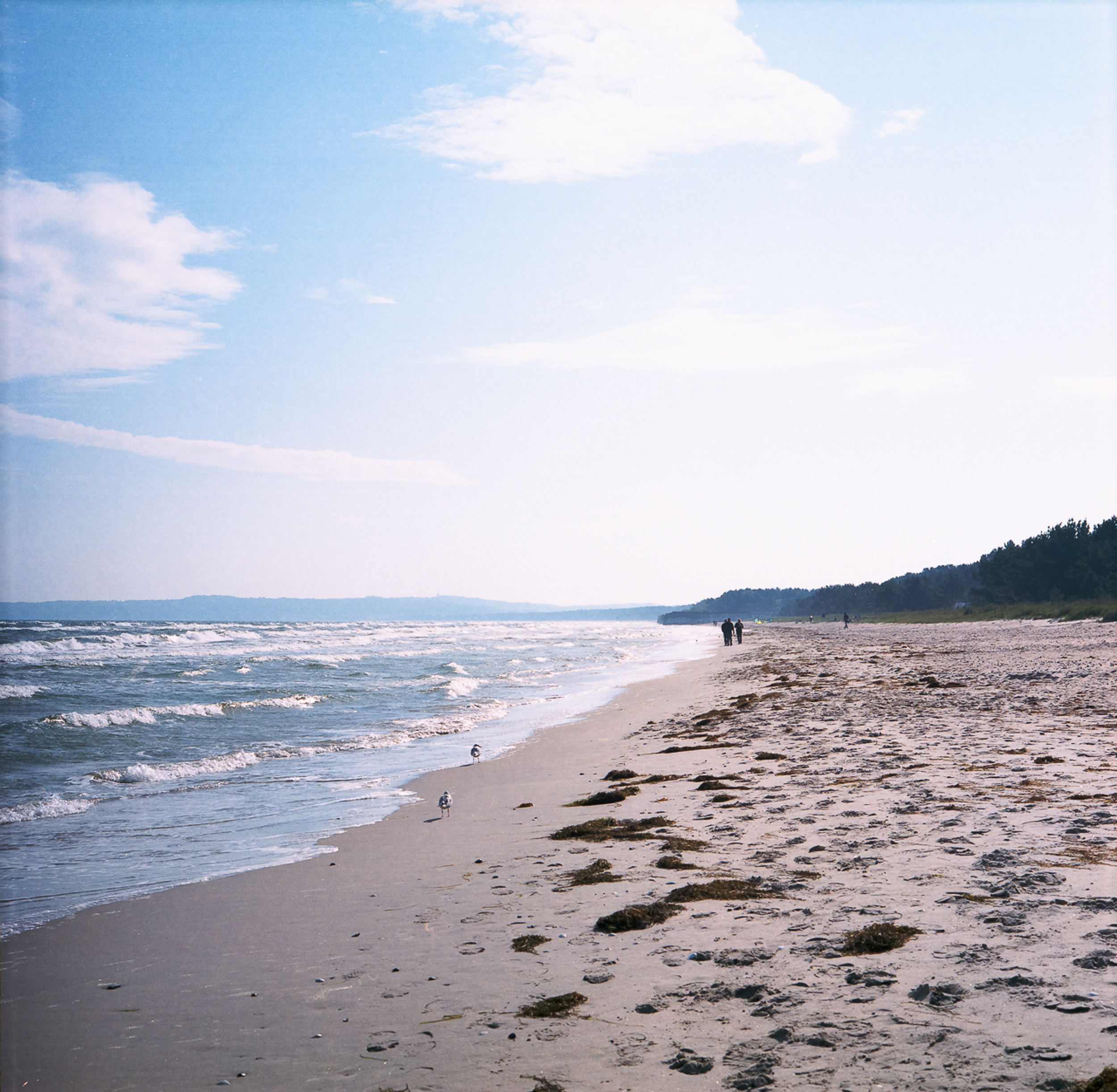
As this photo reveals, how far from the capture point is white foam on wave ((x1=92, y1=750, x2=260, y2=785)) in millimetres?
14727

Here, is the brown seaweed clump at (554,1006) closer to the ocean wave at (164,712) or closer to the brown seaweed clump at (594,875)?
the brown seaweed clump at (594,875)

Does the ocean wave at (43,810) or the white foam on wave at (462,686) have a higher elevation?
the ocean wave at (43,810)

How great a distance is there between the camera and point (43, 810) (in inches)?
473

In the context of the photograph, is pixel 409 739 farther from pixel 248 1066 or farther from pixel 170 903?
pixel 248 1066

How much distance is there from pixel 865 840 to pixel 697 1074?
3947mm

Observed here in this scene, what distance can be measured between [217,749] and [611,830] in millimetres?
12373

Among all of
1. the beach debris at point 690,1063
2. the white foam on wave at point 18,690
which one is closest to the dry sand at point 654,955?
the beach debris at point 690,1063

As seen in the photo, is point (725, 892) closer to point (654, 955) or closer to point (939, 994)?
point (654, 955)

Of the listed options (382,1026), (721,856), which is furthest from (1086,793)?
(382,1026)

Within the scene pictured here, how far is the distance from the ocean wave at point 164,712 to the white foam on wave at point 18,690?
215 inches

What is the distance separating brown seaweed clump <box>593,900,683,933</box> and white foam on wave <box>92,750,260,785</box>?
11.8 metres

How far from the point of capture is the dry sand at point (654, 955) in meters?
3.82

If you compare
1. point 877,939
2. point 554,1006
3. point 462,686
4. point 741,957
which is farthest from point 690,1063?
point 462,686

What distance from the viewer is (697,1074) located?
3.67 meters
